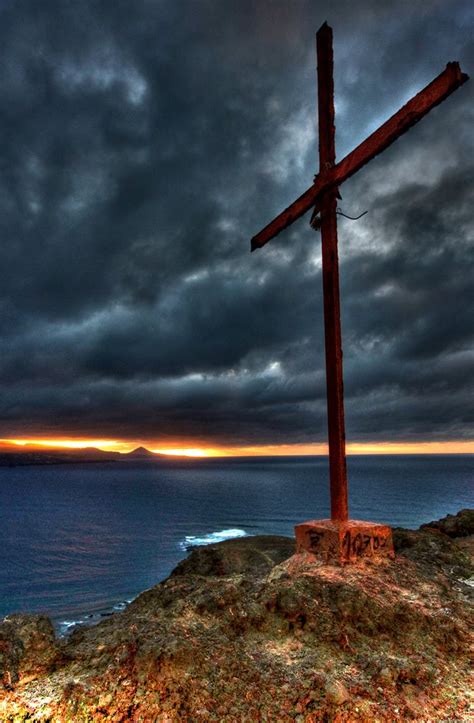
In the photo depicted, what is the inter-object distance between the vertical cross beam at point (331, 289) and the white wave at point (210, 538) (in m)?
50.4

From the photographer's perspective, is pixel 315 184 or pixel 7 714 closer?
pixel 7 714

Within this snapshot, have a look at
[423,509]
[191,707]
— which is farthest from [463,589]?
[423,509]

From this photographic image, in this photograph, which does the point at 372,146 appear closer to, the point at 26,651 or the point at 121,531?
the point at 26,651

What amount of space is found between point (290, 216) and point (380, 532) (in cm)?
587

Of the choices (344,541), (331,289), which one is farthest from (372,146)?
(344,541)

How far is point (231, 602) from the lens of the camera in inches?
206

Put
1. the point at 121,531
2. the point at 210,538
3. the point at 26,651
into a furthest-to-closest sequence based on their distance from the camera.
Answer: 1. the point at 121,531
2. the point at 210,538
3. the point at 26,651

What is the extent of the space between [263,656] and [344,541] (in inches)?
101

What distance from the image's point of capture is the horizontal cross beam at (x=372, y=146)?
16.8 ft

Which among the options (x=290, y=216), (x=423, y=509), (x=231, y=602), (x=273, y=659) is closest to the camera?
(x=273, y=659)

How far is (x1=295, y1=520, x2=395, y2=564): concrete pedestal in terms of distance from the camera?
6371 mm

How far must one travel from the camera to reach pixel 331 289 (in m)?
7.24

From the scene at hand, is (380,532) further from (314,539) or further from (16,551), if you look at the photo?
(16,551)

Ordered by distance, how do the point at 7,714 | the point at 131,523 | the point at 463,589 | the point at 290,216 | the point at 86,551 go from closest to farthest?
the point at 7,714, the point at 463,589, the point at 290,216, the point at 86,551, the point at 131,523
